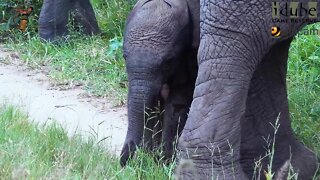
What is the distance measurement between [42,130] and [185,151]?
4.10ft

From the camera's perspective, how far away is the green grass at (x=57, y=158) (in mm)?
3656

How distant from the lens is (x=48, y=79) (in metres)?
6.56

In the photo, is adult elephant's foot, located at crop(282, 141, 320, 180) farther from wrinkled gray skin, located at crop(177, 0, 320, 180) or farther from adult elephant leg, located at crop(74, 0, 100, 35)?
adult elephant leg, located at crop(74, 0, 100, 35)

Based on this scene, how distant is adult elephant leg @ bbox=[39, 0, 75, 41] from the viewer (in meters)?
7.57

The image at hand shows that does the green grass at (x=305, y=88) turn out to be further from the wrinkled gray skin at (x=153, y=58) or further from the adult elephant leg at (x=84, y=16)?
the adult elephant leg at (x=84, y=16)

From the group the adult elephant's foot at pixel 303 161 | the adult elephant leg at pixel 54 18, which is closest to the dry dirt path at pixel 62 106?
the adult elephant leg at pixel 54 18

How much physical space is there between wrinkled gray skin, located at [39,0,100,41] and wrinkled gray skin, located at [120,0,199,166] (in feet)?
11.2

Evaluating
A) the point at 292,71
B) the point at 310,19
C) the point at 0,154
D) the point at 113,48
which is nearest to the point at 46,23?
the point at 113,48

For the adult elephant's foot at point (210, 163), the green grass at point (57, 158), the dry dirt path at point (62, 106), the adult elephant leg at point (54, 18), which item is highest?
the adult elephant leg at point (54, 18)

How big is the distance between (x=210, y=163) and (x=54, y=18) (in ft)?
14.5

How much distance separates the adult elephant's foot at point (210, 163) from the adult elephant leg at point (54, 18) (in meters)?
4.26

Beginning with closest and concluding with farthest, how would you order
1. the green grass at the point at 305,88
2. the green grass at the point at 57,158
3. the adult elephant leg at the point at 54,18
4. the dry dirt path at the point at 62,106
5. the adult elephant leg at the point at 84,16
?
the green grass at the point at 57,158, the green grass at the point at 305,88, the dry dirt path at the point at 62,106, the adult elephant leg at the point at 54,18, the adult elephant leg at the point at 84,16

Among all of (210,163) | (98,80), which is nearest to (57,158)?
(210,163)

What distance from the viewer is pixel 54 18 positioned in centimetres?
760
